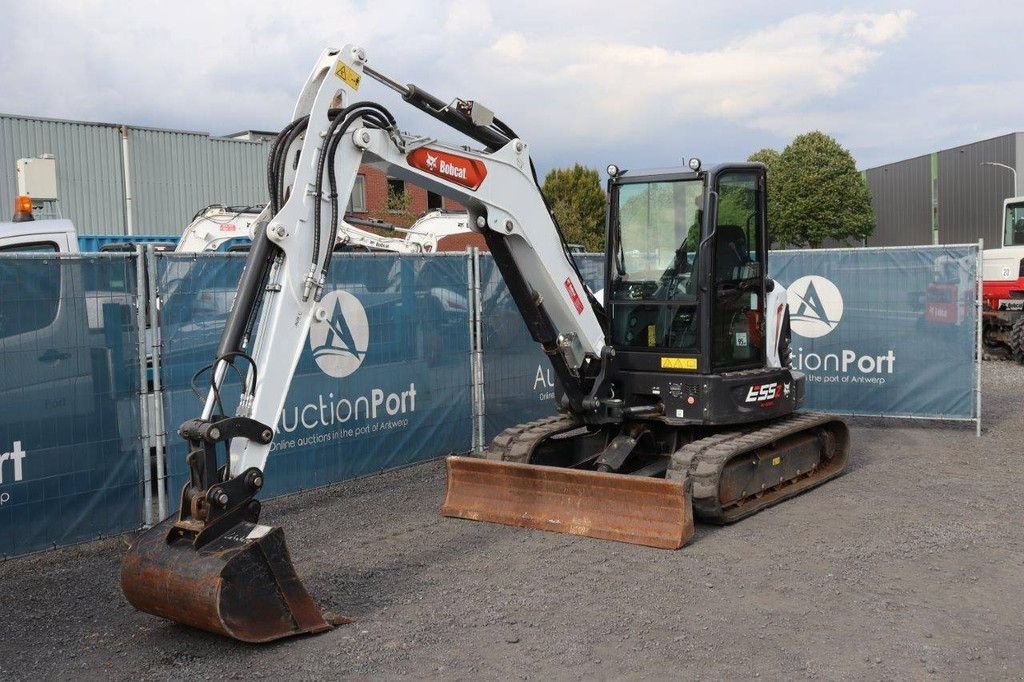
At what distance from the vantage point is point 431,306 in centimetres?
1041

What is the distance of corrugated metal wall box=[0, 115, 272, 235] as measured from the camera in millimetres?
26953

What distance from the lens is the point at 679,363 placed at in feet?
27.2

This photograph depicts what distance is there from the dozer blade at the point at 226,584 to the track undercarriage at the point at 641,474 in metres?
2.63

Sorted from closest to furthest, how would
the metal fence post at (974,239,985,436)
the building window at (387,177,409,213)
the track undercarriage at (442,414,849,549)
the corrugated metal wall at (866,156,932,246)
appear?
1. the track undercarriage at (442,414,849,549)
2. the metal fence post at (974,239,985,436)
3. the building window at (387,177,409,213)
4. the corrugated metal wall at (866,156,932,246)

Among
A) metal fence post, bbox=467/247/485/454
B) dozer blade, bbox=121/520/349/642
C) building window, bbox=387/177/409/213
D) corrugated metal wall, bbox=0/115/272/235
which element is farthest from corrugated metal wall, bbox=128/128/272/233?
dozer blade, bbox=121/520/349/642

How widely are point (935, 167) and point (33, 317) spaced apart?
177ft

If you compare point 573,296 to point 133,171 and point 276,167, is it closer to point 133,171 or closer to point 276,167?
point 276,167

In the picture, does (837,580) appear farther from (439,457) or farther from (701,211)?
(439,457)

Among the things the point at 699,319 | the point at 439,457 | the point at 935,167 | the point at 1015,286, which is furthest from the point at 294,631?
the point at 935,167

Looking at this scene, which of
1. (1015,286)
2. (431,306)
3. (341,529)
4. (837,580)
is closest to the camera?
(837,580)

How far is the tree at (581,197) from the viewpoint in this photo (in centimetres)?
4478

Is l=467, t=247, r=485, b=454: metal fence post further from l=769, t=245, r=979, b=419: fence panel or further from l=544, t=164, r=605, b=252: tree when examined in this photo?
l=544, t=164, r=605, b=252: tree

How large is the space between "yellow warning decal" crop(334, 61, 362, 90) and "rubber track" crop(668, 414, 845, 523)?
3761 mm

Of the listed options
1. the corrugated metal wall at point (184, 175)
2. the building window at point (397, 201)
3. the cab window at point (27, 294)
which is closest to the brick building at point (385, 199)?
the building window at point (397, 201)
